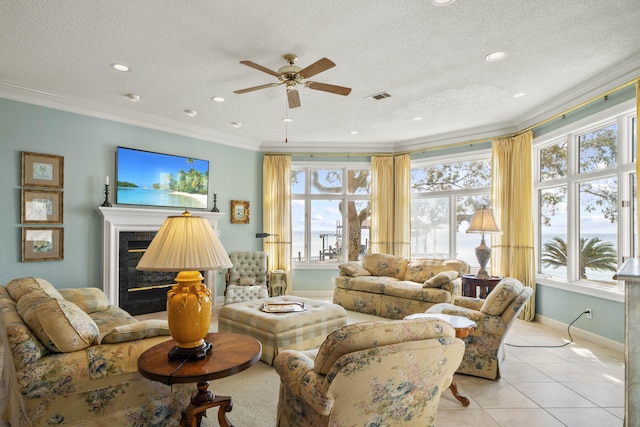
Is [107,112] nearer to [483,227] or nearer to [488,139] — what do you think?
[483,227]

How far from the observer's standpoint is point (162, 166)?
5414 millimetres

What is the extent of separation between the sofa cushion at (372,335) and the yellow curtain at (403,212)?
5.05 m

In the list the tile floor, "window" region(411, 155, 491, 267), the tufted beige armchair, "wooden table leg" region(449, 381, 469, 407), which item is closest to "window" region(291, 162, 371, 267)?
"window" region(411, 155, 491, 267)

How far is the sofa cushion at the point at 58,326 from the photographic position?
1.87m

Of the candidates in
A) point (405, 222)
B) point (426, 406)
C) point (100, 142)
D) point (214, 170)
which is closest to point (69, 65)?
point (100, 142)

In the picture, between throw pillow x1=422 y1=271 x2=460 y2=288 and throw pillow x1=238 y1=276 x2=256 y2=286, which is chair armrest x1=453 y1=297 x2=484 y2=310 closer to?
throw pillow x1=422 y1=271 x2=460 y2=288

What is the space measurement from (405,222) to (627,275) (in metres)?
5.07

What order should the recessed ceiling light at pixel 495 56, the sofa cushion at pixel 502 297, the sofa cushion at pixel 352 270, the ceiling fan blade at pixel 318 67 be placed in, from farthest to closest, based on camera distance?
1. the sofa cushion at pixel 352 270
2. the recessed ceiling light at pixel 495 56
3. the sofa cushion at pixel 502 297
4. the ceiling fan blade at pixel 318 67

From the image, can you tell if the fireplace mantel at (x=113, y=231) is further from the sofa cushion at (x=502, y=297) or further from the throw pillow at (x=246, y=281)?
the sofa cushion at (x=502, y=297)

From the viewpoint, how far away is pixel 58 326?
1.89 metres

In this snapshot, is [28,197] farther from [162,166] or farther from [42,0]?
[42,0]

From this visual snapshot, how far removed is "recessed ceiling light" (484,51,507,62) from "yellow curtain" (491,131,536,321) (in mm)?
2154

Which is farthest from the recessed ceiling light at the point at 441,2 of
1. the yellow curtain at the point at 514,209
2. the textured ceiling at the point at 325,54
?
the yellow curtain at the point at 514,209

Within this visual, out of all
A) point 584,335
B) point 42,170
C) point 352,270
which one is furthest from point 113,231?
point 584,335
